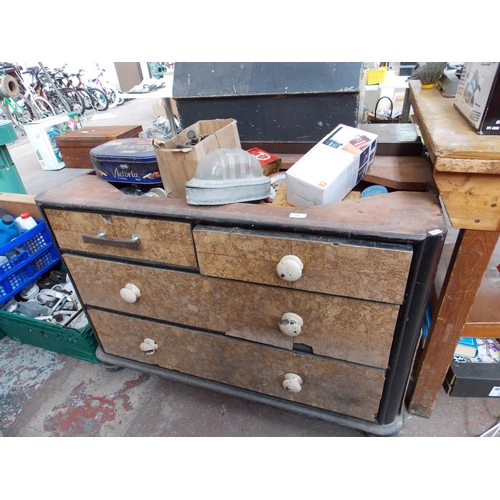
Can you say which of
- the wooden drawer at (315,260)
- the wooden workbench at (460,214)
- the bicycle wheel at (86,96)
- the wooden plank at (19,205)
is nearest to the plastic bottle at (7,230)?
the wooden plank at (19,205)

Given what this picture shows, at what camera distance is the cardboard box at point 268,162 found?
1.19 m

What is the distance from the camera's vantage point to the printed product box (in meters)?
3.76

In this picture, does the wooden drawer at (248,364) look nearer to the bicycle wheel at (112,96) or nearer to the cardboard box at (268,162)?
the cardboard box at (268,162)

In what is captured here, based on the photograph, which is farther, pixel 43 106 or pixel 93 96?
pixel 93 96

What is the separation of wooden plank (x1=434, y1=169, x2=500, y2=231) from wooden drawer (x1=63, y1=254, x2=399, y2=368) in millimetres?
273

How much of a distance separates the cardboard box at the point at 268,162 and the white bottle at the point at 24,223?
4.28 ft

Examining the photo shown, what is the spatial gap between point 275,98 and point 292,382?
39.7 inches

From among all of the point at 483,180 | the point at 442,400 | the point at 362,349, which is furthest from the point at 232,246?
the point at 442,400

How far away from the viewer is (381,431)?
1096mm

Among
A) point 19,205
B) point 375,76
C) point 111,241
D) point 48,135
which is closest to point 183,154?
point 111,241

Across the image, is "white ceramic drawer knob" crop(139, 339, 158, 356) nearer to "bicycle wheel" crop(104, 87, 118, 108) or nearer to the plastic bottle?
the plastic bottle

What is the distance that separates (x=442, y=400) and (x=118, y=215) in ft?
4.62

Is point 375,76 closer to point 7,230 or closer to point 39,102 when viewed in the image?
point 7,230

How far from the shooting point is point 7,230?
167 cm
